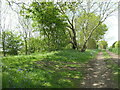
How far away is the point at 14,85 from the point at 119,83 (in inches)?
177

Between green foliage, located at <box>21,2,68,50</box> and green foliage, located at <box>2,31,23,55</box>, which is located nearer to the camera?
green foliage, located at <box>21,2,68,50</box>

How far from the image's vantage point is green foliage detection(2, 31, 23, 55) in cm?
2246

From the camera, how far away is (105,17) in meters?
20.5

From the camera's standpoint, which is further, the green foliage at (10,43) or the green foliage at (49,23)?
the green foliage at (10,43)

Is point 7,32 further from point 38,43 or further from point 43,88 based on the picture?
point 43,88

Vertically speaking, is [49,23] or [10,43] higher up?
[49,23]

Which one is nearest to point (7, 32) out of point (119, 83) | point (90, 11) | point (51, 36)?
point (51, 36)

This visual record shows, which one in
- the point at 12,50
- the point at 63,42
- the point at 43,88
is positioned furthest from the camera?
the point at 12,50

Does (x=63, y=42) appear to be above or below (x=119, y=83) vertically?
above

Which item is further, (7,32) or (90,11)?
(7,32)

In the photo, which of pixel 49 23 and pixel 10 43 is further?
pixel 10 43

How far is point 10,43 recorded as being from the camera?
23.0 m

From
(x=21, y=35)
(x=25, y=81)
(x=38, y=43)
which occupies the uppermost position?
(x=21, y=35)

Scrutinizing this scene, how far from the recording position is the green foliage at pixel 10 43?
22462 mm
